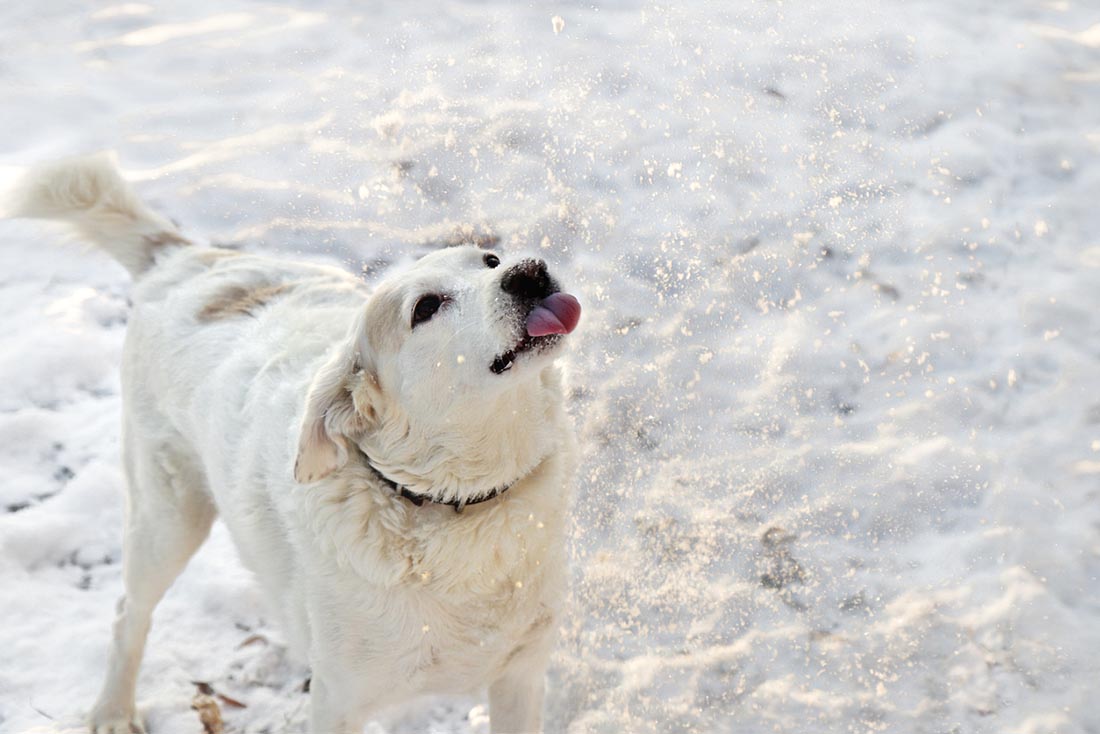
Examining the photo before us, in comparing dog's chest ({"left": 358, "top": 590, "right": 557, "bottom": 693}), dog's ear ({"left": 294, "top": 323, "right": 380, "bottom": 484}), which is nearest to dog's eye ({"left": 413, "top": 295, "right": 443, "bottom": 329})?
dog's ear ({"left": 294, "top": 323, "right": 380, "bottom": 484})

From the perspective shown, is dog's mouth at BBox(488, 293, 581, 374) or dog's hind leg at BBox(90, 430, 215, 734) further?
dog's hind leg at BBox(90, 430, 215, 734)

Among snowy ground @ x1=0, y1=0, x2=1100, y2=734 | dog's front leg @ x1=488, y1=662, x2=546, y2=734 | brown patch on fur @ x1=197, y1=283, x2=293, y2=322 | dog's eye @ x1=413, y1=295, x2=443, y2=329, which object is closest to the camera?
dog's eye @ x1=413, y1=295, x2=443, y2=329

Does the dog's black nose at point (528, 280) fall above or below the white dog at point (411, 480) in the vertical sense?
above

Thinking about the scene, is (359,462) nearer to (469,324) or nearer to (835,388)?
(469,324)

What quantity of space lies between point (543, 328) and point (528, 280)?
0.51 feet

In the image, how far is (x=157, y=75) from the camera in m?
7.37

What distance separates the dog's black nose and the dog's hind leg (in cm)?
156

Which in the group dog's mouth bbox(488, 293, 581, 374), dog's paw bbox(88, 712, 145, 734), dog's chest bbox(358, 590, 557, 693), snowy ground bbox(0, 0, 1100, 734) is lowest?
dog's paw bbox(88, 712, 145, 734)

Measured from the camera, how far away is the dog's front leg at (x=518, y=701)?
3068 mm

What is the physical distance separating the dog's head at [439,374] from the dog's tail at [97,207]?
1368 mm

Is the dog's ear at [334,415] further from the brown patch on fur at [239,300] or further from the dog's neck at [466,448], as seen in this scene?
the brown patch on fur at [239,300]

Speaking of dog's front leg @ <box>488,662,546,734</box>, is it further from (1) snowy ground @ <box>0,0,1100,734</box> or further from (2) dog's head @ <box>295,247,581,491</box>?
(2) dog's head @ <box>295,247,581,491</box>

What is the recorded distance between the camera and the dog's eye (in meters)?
2.75

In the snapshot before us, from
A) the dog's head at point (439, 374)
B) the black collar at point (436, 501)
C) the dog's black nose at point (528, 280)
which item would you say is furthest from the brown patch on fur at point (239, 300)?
the dog's black nose at point (528, 280)
